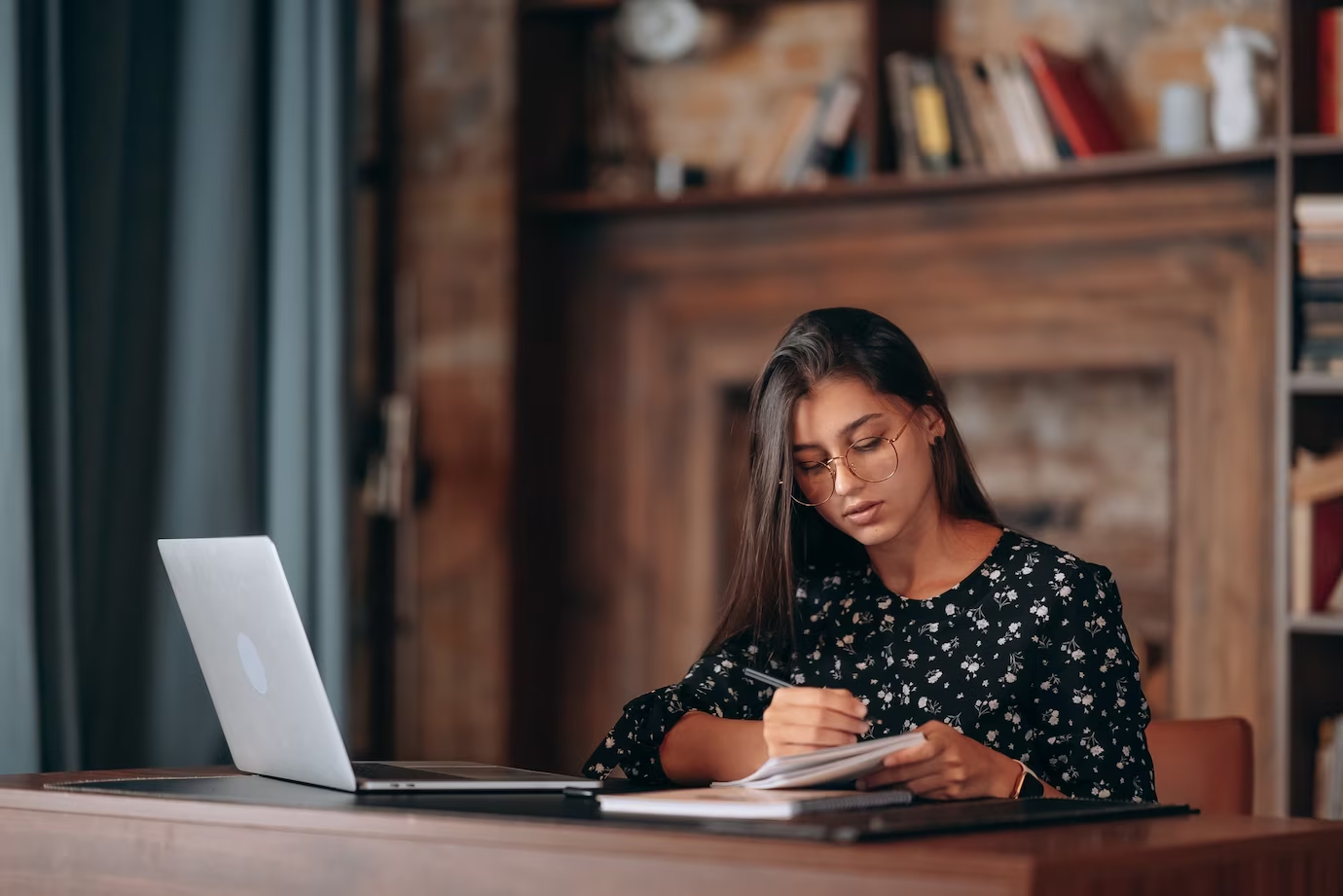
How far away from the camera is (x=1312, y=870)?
1482 mm

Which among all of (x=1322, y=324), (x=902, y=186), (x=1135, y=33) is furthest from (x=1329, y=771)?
(x=1135, y=33)

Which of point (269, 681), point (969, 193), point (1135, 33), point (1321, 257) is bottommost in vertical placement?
point (269, 681)

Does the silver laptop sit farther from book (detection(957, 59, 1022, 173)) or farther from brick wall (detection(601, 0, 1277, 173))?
brick wall (detection(601, 0, 1277, 173))

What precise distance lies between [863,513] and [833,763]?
518 millimetres

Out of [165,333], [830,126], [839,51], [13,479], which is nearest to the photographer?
[13,479]

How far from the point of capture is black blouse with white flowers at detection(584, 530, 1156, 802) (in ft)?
6.28

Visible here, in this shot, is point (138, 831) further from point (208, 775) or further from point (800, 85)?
point (800, 85)

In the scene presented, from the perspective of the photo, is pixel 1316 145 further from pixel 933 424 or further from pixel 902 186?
pixel 933 424

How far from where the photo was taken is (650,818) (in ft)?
4.63

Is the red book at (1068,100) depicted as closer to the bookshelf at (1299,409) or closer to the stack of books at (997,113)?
the stack of books at (997,113)

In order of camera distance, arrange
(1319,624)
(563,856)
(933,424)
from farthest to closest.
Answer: (1319,624), (933,424), (563,856)

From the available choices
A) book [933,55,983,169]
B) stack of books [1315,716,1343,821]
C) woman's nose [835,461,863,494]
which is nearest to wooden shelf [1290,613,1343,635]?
stack of books [1315,716,1343,821]

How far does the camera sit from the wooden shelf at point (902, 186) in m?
3.29

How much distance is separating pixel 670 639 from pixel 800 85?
3.96 ft
